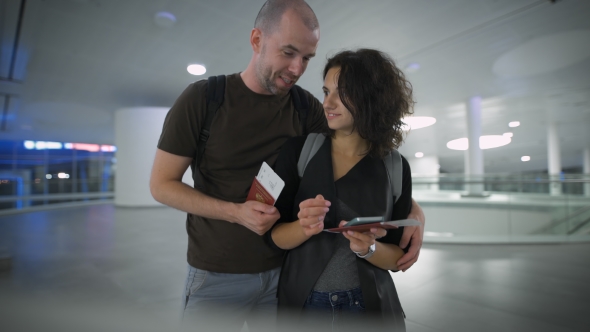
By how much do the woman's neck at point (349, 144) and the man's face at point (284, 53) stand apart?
14.3 inches

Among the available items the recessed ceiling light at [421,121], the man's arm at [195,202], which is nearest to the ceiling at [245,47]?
the recessed ceiling light at [421,121]

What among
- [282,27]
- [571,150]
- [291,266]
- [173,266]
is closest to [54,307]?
[291,266]

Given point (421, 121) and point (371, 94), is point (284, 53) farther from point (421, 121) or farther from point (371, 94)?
point (421, 121)

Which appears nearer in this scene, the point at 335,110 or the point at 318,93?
the point at 335,110

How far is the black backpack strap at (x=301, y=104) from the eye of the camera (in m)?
1.49

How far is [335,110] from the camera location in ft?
3.95

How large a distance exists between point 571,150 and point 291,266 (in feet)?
99.2

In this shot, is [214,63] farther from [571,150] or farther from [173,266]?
[571,150]

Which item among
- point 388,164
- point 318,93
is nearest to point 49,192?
point 318,93

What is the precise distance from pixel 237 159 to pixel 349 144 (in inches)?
20.0

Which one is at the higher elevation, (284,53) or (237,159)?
(284,53)

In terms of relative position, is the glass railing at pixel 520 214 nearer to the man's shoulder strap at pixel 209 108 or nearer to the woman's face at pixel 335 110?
the woman's face at pixel 335 110

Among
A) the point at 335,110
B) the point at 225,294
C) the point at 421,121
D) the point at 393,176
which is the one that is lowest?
the point at 225,294

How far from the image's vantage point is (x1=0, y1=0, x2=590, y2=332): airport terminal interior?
278 centimetres
